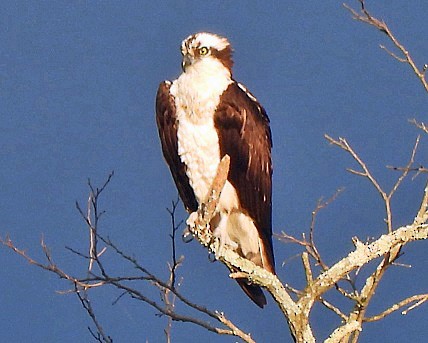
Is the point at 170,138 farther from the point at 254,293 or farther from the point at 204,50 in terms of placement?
Answer: the point at 254,293

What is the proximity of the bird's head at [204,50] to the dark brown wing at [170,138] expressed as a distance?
0.60 feet

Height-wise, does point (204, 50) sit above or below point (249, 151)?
above

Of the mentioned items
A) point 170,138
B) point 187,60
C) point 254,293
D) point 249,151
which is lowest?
point 254,293

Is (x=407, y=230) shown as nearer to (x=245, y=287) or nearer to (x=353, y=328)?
(x=353, y=328)

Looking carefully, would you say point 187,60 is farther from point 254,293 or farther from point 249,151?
Answer: point 254,293

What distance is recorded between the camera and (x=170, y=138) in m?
4.96

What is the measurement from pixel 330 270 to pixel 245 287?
1.20 metres

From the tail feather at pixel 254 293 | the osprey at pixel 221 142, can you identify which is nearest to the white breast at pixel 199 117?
the osprey at pixel 221 142

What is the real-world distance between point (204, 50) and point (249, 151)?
58cm

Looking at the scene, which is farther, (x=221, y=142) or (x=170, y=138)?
(x=170, y=138)

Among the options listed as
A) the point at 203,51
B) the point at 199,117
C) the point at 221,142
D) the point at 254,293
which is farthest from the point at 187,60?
the point at 254,293

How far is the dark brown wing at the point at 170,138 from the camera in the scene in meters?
4.93

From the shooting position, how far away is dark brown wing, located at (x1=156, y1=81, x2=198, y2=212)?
493 cm

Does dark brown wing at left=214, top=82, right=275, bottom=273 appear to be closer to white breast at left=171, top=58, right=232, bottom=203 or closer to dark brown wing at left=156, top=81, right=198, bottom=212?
white breast at left=171, top=58, right=232, bottom=203
